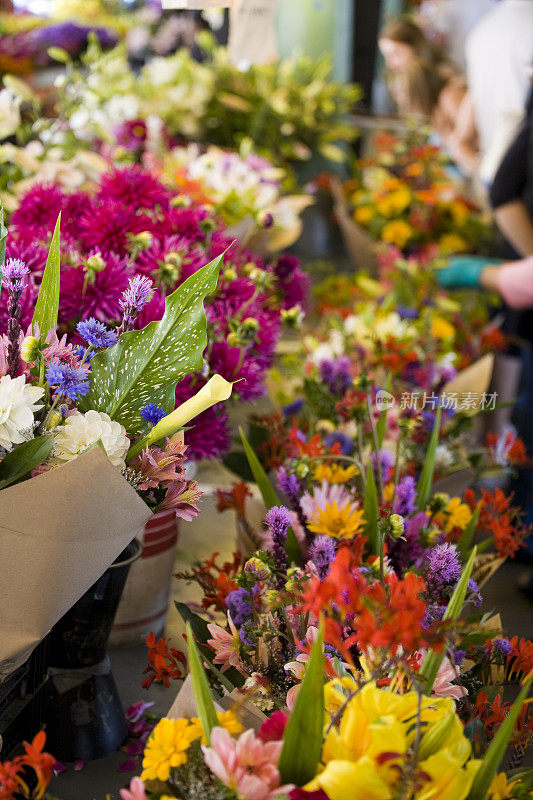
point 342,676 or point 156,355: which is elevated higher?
point 156,355

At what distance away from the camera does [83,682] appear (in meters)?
0.67

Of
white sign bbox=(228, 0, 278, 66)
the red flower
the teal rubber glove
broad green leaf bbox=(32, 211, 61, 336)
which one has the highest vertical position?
white sign bbox=(228, 0, 278, 66)

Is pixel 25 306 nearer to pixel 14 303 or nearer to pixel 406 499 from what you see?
pixel 14 303

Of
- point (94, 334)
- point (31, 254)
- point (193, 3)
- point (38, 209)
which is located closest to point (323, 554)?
point (94, 334)

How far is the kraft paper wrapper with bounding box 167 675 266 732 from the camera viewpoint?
0.49m

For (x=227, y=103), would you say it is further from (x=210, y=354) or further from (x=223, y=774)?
(x=223, y=774)

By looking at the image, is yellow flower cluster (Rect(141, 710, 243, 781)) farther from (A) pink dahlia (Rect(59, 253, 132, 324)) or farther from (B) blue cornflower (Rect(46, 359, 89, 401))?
(A) pink dahlia (Rect(59, 253, 132, 324))

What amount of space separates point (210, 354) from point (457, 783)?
1.53ft

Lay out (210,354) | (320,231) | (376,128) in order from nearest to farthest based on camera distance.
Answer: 1. (210,354)
2. (320,231)
3. (376,128)

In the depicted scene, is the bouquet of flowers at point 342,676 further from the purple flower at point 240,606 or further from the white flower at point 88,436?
the white flower at point 88,436

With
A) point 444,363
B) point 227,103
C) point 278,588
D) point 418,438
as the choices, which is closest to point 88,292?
point 278,588

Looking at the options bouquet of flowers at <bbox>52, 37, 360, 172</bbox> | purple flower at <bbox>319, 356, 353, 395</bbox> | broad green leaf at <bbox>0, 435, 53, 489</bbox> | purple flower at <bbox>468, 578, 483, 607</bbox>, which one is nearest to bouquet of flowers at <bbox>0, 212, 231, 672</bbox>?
broad green leaf at <bbox>0, 435, 53, 489</bbox>

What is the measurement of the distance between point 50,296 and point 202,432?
0.65 feet

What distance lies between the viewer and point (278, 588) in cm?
64
